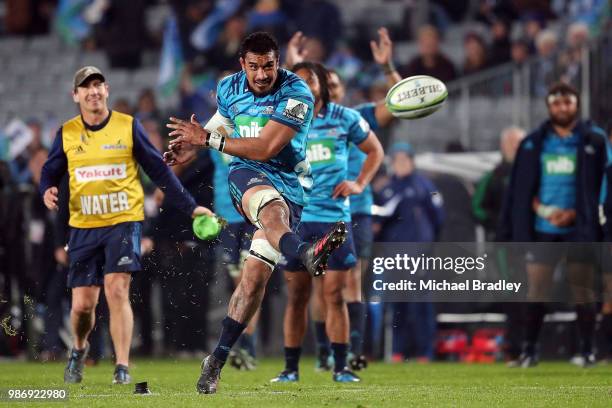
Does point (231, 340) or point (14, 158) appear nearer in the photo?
point (231, 340)

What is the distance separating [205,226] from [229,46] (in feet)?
34.0

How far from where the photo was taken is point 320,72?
32.0 ft

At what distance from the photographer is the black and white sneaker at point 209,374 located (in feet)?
24.8

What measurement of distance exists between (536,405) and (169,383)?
10.2 ft

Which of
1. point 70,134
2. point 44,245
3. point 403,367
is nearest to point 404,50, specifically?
point 44,245

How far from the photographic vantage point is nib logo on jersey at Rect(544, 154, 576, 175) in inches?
452

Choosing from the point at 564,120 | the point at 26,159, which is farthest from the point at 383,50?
the point at 26,159

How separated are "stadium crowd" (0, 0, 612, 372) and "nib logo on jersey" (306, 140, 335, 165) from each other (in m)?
1.05

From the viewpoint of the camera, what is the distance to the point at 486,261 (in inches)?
408

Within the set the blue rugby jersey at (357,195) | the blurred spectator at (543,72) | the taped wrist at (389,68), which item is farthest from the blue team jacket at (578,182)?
the blurred spectator at (543,72)

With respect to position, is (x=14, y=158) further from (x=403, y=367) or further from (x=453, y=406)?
(x=453, y=406)

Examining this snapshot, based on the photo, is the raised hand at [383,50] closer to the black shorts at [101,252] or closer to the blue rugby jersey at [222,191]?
the blue rugby jersey at [222,191]

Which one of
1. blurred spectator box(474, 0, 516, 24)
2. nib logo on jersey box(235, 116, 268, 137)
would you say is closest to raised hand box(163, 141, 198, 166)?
nib logo on jersey box(235, 116, 268, 137)

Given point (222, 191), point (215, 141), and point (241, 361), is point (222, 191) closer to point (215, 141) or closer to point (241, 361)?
point (241, 361)
